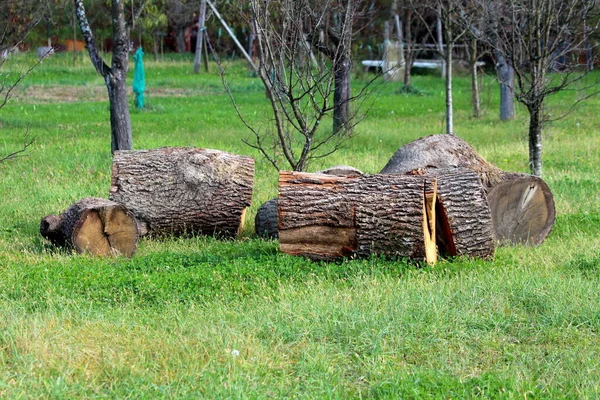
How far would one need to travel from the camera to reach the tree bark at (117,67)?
13.2 meters

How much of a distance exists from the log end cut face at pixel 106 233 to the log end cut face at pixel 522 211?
3724 millimetres

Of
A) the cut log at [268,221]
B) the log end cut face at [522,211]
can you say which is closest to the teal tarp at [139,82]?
the cut log at [268,221]

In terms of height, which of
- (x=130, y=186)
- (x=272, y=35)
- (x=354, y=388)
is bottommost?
(x=354, y=388)

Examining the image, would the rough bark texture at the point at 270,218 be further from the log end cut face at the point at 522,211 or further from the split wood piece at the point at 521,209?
the log end cut face at the point at 522,211

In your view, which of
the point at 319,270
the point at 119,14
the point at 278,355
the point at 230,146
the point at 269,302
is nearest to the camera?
the point at 278,355

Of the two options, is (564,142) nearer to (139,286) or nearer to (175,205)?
(175,205)

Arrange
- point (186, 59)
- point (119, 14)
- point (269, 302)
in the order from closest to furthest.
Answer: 1. point (269, 302)
2. point (119, 14)
3. point (186, 59)

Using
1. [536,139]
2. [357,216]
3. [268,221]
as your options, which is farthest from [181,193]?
[536,139]

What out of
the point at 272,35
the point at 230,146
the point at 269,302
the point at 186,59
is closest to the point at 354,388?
the point at 269,302

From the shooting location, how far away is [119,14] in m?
13.2

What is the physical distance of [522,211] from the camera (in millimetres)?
8930

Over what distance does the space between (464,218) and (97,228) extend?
3.57 meters

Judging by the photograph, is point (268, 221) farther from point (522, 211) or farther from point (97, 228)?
point (522, 211)

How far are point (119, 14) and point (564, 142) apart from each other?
345 inches
